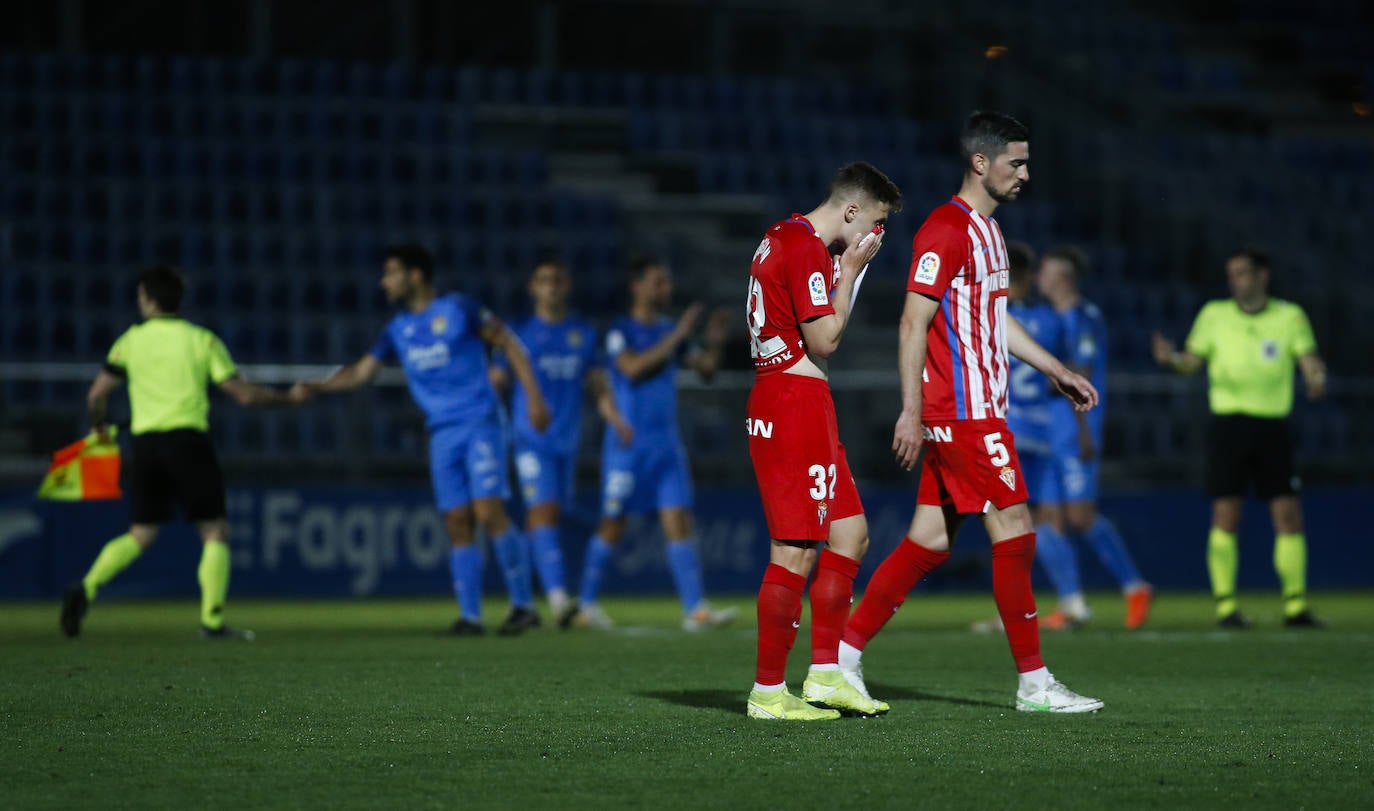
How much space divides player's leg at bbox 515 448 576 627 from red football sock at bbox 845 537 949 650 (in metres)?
4.80

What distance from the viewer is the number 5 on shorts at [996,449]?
6.68m

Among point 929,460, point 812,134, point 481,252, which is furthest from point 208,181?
point 929,460

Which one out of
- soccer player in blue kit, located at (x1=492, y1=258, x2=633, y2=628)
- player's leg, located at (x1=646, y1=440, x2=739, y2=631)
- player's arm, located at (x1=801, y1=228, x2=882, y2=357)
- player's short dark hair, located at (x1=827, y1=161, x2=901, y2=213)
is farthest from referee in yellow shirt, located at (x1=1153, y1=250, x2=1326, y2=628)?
player's arm, located at (x1=801, y1=228, x2=882, y2=357)

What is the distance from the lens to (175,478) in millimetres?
10125

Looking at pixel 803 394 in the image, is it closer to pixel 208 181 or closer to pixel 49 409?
pixel 49 409

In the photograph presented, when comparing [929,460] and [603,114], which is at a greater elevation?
[603,114]

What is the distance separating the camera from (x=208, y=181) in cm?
1941

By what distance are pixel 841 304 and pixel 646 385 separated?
5614mm

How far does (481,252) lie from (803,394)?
13178mm

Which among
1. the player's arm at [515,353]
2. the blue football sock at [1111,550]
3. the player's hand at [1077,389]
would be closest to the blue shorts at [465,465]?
the player's arm at [515,353]

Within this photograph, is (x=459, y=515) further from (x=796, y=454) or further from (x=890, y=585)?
(x=796, y=454)

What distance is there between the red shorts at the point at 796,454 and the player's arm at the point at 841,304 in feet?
0.58

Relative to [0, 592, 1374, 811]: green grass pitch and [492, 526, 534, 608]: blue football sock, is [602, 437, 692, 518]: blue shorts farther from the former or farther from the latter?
[0, 592, 1374, 811]: green grass pitch

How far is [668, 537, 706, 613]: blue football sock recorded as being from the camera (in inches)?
447
